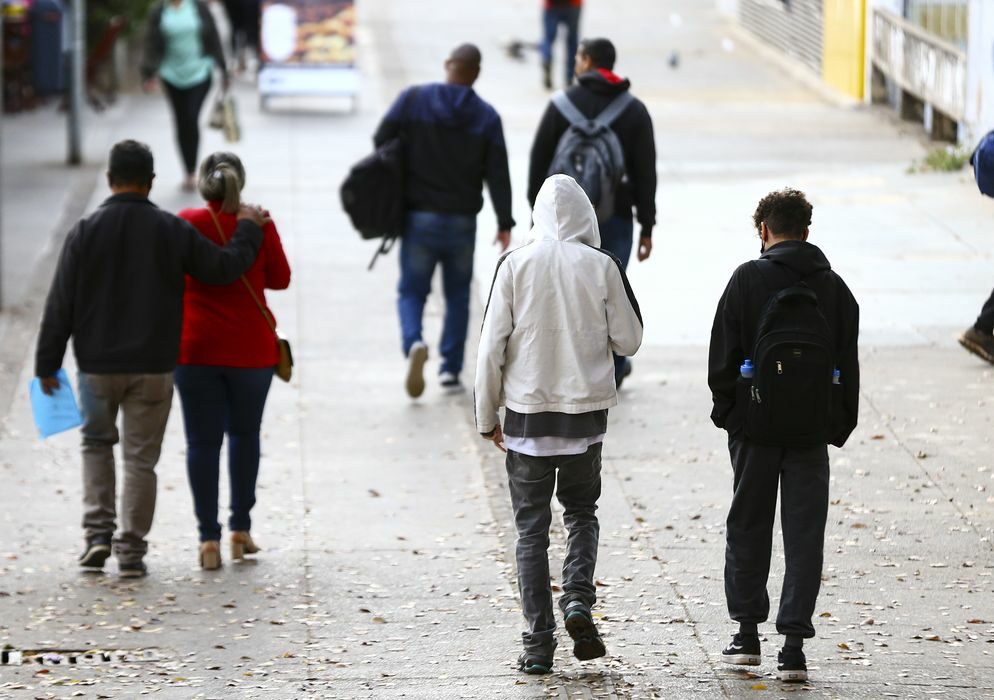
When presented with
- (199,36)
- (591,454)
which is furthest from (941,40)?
(591,454)

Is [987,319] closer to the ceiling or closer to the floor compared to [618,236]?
closer to the floor

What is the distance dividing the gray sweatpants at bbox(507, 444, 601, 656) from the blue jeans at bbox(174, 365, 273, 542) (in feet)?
5.74

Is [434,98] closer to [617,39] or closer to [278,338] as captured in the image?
[278,338]

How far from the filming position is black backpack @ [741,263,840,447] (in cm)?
518

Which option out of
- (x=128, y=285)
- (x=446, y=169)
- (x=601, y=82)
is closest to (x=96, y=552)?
(x=128, y=285)

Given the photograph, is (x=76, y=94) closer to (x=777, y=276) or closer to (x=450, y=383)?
(x=450, y=383)

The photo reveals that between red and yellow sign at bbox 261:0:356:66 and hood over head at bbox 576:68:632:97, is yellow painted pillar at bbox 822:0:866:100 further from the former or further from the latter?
hood over head at bbox 576:68:632:97

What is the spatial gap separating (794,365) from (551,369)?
0.79 metres

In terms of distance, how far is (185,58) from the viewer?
15148 mm

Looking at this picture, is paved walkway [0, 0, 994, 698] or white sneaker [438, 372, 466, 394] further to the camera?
white sneaker [438, 372, 466, 394]

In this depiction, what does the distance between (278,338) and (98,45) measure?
15355 millimetres

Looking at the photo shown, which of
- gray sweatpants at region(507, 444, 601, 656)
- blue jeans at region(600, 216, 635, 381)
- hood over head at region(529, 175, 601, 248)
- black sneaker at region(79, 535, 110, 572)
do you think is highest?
hood over head at region(529, 175, 601, 248)

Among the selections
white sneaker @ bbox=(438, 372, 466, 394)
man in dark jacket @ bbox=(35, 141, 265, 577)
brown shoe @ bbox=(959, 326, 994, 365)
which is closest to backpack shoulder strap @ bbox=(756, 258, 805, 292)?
man in dark jacket @ bbox=(35, 141, 265, 577)

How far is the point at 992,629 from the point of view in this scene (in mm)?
5910
